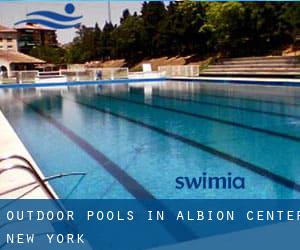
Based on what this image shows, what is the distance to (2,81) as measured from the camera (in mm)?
23344

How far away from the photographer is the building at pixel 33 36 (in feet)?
227

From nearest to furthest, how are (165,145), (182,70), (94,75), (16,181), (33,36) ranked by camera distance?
(16,181) < (165,145) < (94,75) < (182,70) < (33,36)

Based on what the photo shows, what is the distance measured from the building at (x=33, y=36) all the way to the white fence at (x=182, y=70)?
152 ft

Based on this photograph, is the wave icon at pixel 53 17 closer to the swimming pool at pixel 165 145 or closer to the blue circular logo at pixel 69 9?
the blue circular logo at pixel 69 9

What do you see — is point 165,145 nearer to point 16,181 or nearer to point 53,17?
point 16,181

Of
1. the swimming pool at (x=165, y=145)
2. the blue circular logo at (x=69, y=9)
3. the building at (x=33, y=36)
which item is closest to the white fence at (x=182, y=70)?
the blue circular logo at (x=69, y=9)

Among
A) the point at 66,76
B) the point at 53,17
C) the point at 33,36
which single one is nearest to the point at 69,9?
the point at 53,17

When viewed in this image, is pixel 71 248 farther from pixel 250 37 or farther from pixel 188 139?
pixel 250 37

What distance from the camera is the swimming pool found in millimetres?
4492

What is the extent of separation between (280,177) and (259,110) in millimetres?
5593

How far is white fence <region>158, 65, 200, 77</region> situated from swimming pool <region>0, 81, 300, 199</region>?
12401 millimetres

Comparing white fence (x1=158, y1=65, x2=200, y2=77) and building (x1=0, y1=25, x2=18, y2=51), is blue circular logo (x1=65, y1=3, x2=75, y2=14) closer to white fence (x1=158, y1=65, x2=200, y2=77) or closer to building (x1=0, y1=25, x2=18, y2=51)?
white fence (x1=158, y1=65, x2=200, y2=77)

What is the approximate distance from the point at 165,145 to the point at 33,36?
75.8 m

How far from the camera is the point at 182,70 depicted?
2453 centimetres
